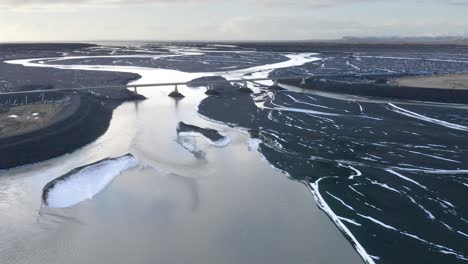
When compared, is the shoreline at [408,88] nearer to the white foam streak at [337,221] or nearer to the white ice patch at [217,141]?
the white ice patch at [217,141]

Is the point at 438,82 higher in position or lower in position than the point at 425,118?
higher

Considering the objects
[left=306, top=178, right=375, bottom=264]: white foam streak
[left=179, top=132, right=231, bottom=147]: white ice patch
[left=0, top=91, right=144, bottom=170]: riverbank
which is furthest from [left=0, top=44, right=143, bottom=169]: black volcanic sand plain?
[left=306, top=178, right=375, bottom=264]: white foam streak

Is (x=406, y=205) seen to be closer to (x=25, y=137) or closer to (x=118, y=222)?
(x=118, y=222)

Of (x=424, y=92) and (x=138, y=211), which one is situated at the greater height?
(x=424, y=92)

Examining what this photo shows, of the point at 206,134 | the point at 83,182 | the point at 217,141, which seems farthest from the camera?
the point at 206,134

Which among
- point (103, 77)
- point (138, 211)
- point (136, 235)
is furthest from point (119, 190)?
point (103, 77)

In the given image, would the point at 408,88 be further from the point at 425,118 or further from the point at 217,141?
the point at 217,141

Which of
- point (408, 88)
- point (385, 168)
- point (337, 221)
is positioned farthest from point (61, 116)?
point (408, 88)
